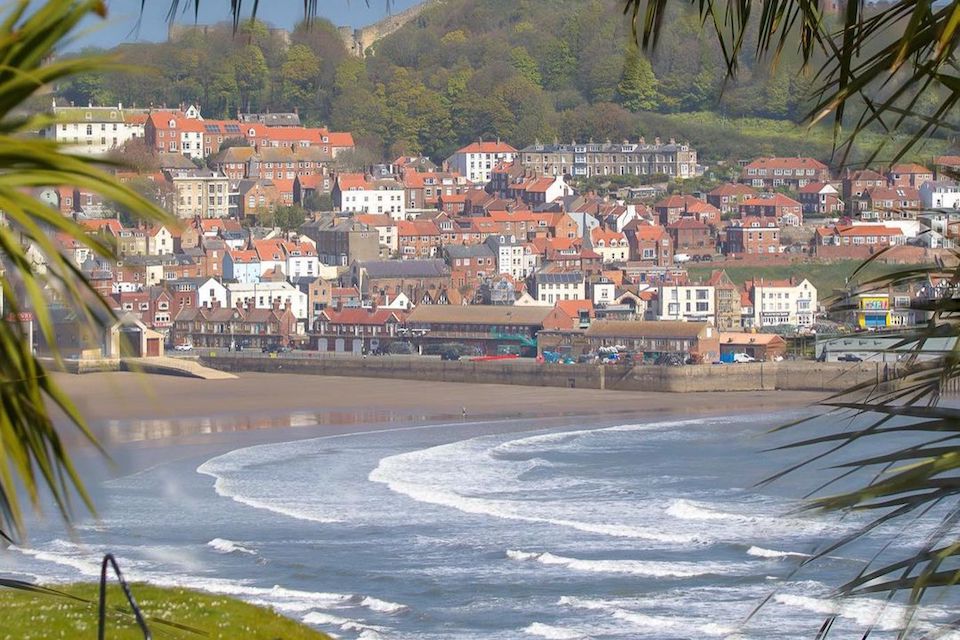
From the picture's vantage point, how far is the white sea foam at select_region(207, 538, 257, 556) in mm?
13750

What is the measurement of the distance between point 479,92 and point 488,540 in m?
70.2

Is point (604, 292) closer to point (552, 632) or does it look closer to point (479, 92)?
point (552, 632)

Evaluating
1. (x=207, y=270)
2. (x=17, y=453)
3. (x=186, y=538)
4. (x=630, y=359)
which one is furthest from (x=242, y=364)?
(x=17, y=453)

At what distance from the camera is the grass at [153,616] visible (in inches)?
331

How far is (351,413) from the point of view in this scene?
27.2 meters

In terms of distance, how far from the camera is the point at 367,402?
29.2 meters

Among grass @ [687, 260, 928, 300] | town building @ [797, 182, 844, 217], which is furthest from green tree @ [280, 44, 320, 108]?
grass @ [687, 260, 928, 300]

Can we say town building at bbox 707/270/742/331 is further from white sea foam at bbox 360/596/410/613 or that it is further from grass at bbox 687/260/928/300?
white sea foam at bbox 360/596/410/613

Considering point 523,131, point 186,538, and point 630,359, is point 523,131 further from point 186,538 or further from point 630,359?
point 186,538

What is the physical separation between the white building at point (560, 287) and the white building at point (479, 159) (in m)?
27.2

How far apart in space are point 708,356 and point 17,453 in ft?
116

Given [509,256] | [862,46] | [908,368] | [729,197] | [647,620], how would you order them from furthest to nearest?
[729,197] → [509,256] → [647,620] → [862,46] → [908,368]

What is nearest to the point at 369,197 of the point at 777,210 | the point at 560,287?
the point at 777,210

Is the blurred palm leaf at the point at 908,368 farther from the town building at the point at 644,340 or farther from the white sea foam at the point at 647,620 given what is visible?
the town building at the point at 644,340
